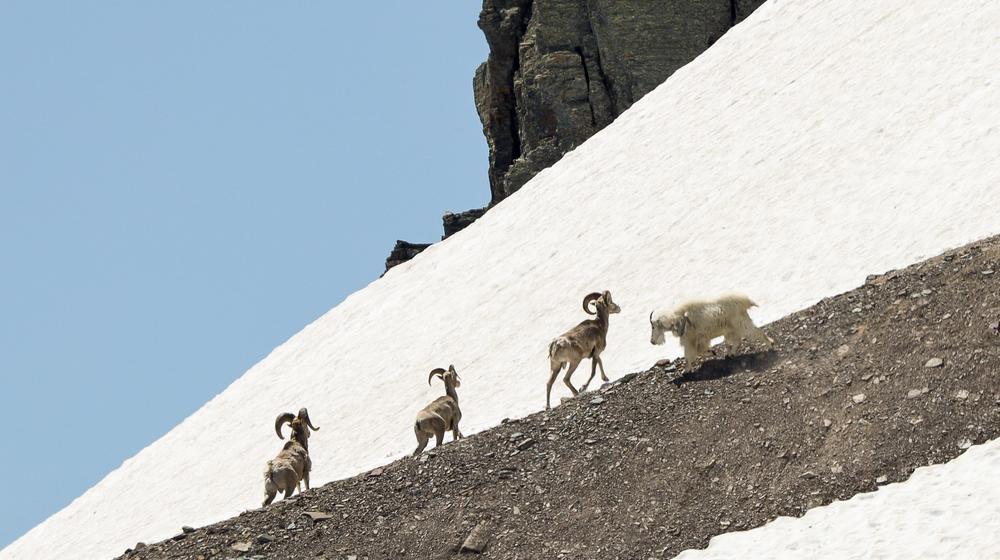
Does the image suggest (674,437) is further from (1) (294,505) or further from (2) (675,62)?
(2) (675,62)

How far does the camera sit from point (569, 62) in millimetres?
60406

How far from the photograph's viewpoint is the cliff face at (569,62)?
5719 centimetres

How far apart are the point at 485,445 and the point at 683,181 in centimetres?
1570

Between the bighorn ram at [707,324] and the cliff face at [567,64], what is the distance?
3671 cm

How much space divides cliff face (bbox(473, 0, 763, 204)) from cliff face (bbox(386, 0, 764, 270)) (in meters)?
0.04

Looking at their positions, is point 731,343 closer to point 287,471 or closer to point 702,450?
point 702,450

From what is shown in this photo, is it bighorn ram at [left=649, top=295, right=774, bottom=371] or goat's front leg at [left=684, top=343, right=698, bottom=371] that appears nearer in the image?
bighorn ram at [left=649, top=295, right=774, bottom=371]

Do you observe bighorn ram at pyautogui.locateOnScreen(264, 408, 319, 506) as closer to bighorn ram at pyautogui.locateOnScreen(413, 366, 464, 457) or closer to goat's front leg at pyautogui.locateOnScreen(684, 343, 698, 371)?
bighorn ram at pyautogui.locateOnScreen(413, 366, 464, 457)

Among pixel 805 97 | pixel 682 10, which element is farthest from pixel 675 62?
pixel 805 97

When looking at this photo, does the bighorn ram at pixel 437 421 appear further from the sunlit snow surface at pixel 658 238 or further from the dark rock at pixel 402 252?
the dark rock at pixel 402 252

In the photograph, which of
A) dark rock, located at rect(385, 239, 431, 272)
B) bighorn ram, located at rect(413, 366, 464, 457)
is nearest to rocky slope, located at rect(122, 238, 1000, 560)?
bighorn ram, located at rect(413, 366, 464, 457)

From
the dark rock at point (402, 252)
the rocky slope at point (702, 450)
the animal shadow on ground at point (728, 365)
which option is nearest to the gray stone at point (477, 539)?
the rocky slope at point (702, 450)

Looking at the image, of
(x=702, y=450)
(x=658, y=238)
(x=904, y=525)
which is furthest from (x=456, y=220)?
(x=904, y=525)

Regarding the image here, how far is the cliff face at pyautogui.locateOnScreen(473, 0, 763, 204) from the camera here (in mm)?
57188
